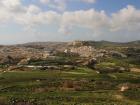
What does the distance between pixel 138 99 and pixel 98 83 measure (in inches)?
1104

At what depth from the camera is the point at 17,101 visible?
71.1 metres

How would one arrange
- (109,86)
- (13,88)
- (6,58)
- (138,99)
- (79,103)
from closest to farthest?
(79,103) → (138,99) → (13,88) → (109,86) → (6,58)

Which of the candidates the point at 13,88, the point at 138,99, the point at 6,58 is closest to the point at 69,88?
the point at 13,88

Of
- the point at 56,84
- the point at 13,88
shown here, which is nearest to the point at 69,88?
the point at 56,84

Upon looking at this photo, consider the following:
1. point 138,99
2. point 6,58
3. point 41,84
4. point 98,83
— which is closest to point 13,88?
point 41,84

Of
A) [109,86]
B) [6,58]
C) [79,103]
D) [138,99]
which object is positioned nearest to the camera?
[79,103]

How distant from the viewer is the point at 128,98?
78625 millimetres

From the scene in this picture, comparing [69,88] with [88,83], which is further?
[88,83]

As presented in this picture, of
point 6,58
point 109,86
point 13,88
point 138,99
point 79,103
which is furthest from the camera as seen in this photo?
point 6,58

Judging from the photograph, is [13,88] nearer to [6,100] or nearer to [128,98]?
[6,100]

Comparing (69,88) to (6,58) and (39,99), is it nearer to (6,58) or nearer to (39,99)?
(39,99)

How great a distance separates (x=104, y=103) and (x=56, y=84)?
31296 mm

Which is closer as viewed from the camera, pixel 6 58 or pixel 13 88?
pixel 13 88

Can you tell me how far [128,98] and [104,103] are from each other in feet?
33.1
